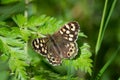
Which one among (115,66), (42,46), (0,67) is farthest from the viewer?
(115,66)

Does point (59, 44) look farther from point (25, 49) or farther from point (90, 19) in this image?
point (90, 19)

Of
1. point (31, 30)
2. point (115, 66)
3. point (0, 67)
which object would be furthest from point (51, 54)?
point (115, 66)

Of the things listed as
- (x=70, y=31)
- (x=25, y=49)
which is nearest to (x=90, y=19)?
(x=70, y=31)

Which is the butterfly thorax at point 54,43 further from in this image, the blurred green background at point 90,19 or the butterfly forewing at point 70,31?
the blurred green background at point 90,19

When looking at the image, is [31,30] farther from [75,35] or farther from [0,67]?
[0,67]

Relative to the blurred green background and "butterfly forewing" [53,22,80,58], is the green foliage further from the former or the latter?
the blurred green background
